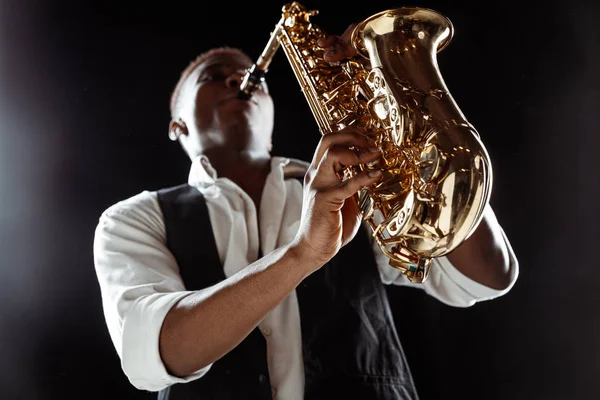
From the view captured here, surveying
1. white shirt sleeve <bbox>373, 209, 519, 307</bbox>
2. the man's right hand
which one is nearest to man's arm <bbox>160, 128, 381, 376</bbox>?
the man's right hand

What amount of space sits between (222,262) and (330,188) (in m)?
0.48

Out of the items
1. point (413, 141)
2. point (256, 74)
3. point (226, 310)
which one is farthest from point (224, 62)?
point (413, 141)

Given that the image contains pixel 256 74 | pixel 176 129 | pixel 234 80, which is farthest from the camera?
pixel 176 129

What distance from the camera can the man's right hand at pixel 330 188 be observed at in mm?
895

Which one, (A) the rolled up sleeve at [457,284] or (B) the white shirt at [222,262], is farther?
(A) the rolled up sleeve at [457,284]

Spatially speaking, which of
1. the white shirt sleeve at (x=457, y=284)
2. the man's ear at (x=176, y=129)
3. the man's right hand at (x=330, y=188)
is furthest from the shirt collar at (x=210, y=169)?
the man's right hand at (x=330, y=188)

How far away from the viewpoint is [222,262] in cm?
133

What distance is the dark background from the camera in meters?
1.59

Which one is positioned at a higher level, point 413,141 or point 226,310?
point 413,141

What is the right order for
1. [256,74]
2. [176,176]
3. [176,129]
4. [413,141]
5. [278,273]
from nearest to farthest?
[413,141]
[278,273]
[256,74]
[176,129]
[176,176]

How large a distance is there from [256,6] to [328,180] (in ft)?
3.99

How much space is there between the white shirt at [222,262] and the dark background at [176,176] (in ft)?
1.03

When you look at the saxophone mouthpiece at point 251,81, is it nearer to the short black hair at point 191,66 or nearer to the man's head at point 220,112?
the man's head at point 220,112

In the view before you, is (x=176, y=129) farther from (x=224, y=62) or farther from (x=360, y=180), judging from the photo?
(x=360, y=180)
